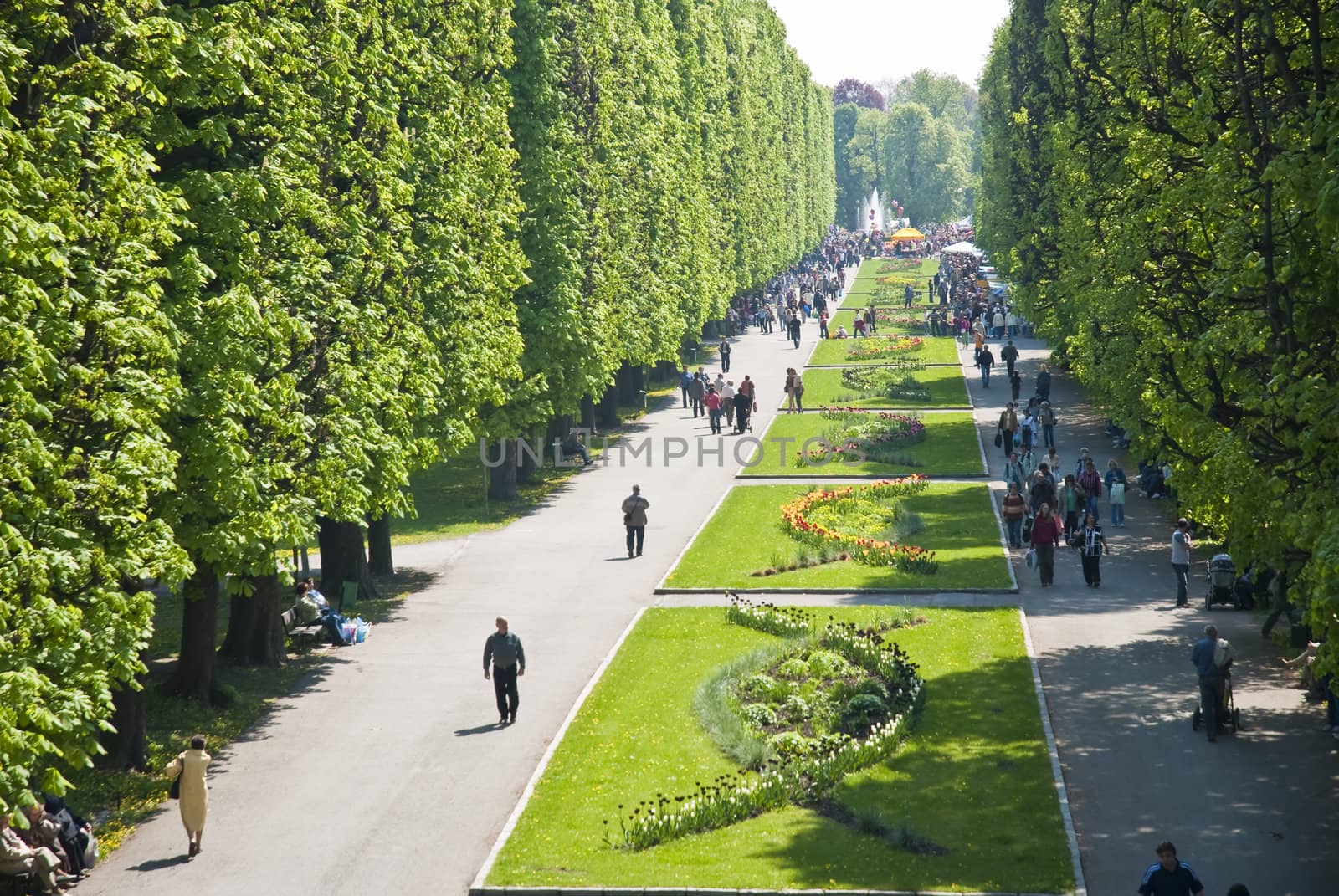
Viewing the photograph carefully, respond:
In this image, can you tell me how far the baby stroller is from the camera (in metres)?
26.7

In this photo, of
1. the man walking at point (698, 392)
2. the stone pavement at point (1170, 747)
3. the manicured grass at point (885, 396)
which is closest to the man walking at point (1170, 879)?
the stone pavement at point (1170, 747)

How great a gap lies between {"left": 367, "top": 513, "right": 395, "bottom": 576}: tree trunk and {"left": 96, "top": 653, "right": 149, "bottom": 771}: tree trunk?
11275mm

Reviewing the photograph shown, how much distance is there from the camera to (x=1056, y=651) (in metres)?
24.3

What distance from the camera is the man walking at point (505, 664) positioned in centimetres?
2109

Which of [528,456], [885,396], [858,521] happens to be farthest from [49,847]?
[885,396]

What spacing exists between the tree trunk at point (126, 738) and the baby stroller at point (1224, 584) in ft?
58.5

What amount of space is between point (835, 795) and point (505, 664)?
17.6ft

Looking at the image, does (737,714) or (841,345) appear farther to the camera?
(841,345)

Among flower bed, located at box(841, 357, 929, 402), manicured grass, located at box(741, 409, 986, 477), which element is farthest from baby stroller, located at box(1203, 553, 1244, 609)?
flower bed, located at box(841, 357, 929, 402)

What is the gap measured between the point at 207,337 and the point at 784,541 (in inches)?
670

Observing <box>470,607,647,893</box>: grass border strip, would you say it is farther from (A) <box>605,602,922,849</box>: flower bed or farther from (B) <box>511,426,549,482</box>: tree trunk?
(B) <box>511,426,549,482</box>: tree trunk

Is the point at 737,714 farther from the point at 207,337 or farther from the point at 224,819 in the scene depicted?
the point at 207,337

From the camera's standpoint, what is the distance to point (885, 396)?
186 ft

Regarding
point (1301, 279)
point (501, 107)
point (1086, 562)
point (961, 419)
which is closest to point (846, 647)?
point (1086, 562)
